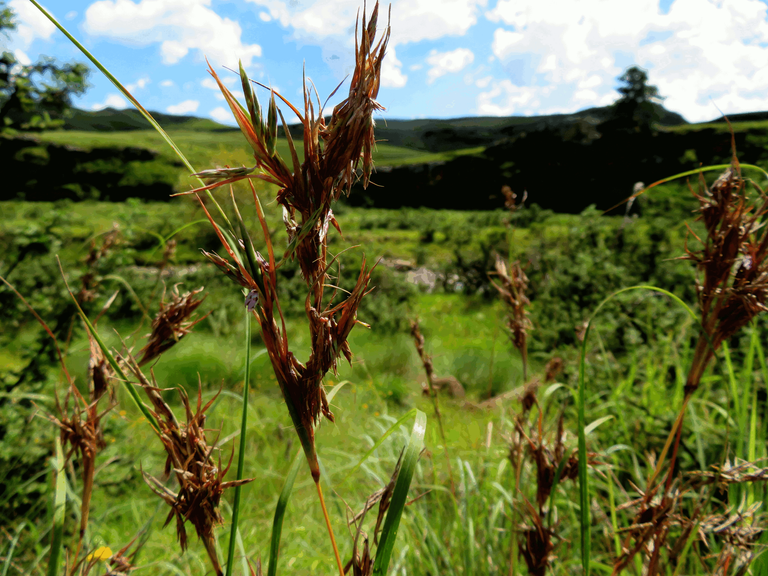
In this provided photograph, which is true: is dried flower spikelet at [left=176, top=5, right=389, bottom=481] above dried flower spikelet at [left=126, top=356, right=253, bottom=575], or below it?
above

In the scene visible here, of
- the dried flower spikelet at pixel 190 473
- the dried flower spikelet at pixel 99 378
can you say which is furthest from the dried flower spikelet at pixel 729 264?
the dried flower spikelet at pixel 99 378

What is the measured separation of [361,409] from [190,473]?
407 centimetres

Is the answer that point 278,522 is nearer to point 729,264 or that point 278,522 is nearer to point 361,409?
point 729,264

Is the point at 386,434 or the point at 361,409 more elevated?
the point at 386,434

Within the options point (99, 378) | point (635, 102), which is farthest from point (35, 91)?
point (635, 102)

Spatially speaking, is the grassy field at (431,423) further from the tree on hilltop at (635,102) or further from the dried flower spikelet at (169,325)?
the tree on hilltop at (635,102)

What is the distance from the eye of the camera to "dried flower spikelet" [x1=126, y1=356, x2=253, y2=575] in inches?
21.0

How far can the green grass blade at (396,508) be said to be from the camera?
0.47 metres

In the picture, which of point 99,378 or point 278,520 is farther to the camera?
point 99,378

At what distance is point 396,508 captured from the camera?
1.52 feet

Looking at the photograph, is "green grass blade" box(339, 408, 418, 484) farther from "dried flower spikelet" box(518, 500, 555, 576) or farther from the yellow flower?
the yellow flower

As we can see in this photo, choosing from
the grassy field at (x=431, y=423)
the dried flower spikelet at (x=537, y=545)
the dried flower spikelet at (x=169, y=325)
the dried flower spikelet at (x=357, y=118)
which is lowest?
the grassy field at (x=431, y=423)

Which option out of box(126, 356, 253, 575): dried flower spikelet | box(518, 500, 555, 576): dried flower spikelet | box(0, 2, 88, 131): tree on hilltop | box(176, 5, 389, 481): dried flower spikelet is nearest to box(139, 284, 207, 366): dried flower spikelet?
box(126, 356, 253, 575): dried flower spikelet

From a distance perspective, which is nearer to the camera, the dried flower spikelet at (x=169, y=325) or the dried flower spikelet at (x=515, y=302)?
the dried flower spikelet at (x=169, y=325)
